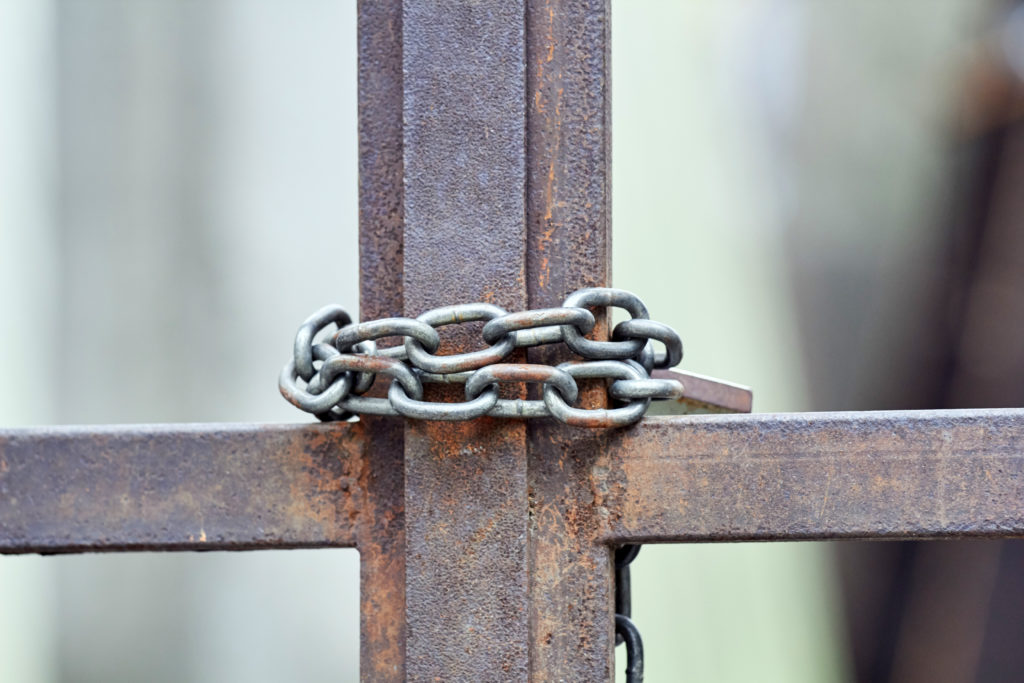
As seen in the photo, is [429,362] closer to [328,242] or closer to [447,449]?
[447,449]

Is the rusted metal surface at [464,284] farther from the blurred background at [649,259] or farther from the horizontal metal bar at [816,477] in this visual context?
the blurred background at [649,259]

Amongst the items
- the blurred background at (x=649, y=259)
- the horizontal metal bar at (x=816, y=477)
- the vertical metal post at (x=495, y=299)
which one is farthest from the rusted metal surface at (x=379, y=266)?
the blurred background at (x=649, y=259)

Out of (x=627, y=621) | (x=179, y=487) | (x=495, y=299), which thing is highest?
(x=495, y=299)

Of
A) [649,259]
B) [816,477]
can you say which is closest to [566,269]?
[816,477]

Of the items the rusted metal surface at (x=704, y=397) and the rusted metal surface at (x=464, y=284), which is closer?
the rusted metal surface at (x=464, y=284)

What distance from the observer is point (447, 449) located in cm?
51

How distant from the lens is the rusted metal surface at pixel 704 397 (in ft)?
2.11

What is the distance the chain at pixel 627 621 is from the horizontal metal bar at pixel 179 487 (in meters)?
0.19

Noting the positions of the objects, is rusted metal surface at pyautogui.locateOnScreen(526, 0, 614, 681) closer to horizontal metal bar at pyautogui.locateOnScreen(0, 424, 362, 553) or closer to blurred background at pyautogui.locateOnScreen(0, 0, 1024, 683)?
horizontal metal bar at pyautogui.locateOnScreen(0, 424, 362, 553)

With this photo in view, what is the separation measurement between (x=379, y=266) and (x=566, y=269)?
126 millimetres

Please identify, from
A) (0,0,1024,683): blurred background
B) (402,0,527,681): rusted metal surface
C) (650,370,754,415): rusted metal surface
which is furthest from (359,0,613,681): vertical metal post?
(0,0,1024,683): blurred background

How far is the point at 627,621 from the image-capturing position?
1.90 ft

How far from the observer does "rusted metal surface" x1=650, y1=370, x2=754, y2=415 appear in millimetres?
644

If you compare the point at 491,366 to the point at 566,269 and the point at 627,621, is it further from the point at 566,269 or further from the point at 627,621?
the point at 627,621
